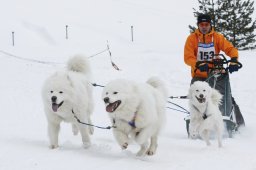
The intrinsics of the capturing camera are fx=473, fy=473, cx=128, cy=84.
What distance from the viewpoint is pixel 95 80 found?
14148mm

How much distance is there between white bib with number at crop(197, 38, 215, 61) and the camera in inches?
285

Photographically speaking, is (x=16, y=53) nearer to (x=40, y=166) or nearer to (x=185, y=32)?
(x=40, y=166)

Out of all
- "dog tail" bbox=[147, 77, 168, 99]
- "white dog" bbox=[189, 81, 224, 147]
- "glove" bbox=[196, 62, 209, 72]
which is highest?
"glove" bbox=[196, 62, 209, 72]

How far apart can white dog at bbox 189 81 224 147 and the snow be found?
0.22 m

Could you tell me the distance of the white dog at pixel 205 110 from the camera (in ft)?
21.2

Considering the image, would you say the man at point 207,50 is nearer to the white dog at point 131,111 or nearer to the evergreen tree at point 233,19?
the white dog at point 131,111

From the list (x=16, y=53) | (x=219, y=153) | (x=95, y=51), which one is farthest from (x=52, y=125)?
(x=95, y=51)

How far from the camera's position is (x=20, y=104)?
10.3 meters

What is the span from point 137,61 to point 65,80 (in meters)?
12.1

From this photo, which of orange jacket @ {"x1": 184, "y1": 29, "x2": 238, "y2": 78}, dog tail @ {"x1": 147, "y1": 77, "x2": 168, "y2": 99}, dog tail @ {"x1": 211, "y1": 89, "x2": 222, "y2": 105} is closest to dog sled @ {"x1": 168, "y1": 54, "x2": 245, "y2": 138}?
orange jacket @ {"x1": 184, "y1": 29, "x2": 238, "y2": 78}

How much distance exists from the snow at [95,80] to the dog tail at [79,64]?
992mm

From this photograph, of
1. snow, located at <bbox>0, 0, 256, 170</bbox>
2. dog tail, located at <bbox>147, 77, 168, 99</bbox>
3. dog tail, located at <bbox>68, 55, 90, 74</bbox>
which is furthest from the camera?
dog tail, located at <bbox>68, 55, 90, 74</bbox>

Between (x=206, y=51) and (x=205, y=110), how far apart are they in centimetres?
115

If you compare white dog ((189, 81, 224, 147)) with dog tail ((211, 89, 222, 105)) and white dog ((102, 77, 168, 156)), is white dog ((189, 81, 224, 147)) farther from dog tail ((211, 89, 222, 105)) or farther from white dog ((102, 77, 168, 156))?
white dog ((102, 77, 168, 156))
